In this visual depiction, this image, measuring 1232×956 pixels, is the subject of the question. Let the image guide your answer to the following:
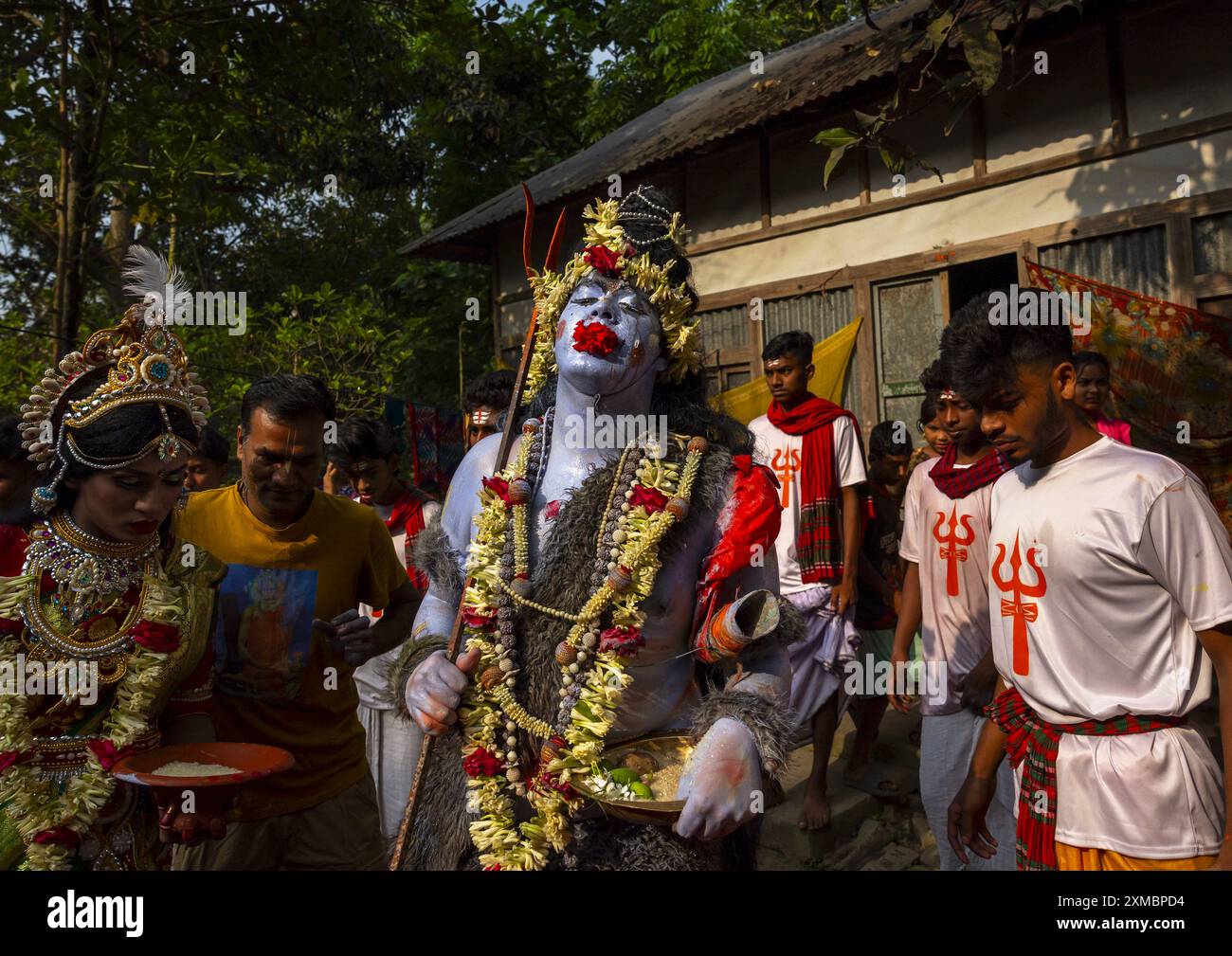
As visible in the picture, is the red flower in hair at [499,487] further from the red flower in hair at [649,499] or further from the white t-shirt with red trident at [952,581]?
the white t-shirt with red trident at [952,581]

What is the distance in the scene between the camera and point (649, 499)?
248 centimetres

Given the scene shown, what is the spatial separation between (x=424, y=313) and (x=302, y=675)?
16.1 m

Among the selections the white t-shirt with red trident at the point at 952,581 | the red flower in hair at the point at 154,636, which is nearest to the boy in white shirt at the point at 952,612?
the white t-shirt with red trident at the point at 952,581

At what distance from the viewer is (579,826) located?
239cm

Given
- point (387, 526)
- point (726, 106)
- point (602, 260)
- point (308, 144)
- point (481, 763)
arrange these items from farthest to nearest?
1. point (308, 144)
2. point (726, 106)
3. point (387, 526)
4. point (602, 260)
5. point (481, 763)

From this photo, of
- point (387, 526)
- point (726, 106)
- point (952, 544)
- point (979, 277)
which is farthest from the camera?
point (726, 106)

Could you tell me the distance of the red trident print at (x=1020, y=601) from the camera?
254 cm

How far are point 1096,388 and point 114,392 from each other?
406 cm

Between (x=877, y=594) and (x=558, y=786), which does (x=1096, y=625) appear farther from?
(x=877, y=594)

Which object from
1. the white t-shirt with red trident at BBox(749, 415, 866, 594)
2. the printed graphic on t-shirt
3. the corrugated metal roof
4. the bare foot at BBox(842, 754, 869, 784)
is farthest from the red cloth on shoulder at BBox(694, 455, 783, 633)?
the corrugated metal roof

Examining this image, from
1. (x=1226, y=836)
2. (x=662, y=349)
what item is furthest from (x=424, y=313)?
(x=1226, y=836)

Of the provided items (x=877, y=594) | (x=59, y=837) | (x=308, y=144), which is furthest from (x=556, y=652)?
(x=308, y=144)

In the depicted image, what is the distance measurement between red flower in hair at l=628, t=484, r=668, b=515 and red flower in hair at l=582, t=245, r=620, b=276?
661 millimetres
